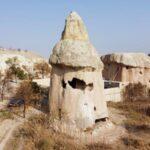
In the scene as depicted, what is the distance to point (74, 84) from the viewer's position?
526 inches

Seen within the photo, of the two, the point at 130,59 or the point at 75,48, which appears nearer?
the point at 75,48

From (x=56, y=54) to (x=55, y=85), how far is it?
4.16 feet

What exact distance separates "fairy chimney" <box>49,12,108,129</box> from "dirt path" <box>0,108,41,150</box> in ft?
5.39

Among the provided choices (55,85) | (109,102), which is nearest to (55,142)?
(55,85)

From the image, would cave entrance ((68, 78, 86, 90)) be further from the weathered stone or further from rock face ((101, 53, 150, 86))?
rock face ((101, 53, 150, 86))

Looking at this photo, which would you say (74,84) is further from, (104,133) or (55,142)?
(55,142)

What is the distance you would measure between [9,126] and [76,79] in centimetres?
338

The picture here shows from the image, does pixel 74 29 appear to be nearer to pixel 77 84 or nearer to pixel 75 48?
pixel 75 48

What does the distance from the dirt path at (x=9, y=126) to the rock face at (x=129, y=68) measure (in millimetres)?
9282

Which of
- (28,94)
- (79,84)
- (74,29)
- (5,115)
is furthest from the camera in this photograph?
(28,94)

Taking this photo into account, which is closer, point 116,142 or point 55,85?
point 116,142

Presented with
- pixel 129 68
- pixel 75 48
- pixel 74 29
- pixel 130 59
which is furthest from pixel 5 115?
pixel 130 59

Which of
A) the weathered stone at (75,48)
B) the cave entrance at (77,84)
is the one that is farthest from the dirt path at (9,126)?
the weathered stone at (75,48)

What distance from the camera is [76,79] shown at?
13250 mm
